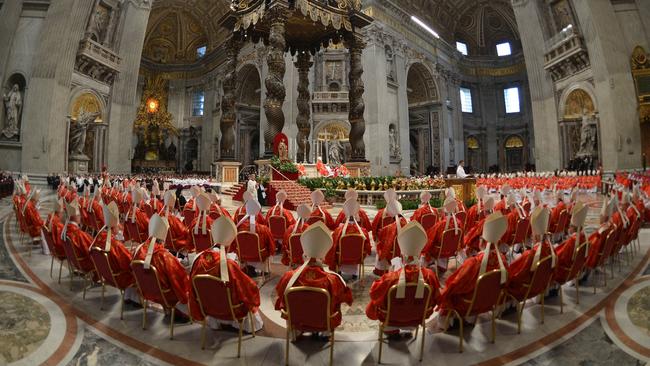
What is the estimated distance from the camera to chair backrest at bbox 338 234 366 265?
3.96m

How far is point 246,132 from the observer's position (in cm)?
2956

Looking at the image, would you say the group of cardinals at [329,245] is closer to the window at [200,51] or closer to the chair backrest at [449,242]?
the chair backrest at [449,242]

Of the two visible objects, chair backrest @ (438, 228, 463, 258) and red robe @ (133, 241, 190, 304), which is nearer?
red robe @ (133, 241, 190, 304)

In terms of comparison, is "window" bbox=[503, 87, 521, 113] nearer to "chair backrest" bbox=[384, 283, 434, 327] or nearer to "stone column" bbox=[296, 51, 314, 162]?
"stone column" bbox=[296, 51, 314, 162]

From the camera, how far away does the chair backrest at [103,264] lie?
9.96 feet

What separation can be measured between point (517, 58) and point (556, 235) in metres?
34.7

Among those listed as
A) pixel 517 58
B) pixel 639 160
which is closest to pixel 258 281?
pixel 639 160

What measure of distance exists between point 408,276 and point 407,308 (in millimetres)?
241

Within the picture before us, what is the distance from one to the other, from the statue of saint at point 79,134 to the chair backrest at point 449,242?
20628mm

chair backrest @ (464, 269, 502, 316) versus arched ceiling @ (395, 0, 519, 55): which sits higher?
arched ceiling @ (395, 0, 519, 55)

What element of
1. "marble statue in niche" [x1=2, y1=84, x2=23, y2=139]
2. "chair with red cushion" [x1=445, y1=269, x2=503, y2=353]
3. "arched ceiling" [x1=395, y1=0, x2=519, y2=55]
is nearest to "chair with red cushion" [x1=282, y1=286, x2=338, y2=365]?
"chair with red cushion" [x1=445, y1=269, x2=503, y2=353]

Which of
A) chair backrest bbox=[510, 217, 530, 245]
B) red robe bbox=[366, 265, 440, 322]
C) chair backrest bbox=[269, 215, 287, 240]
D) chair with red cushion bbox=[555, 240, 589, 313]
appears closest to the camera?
red robe bbox=[366, 265, 440, 322]

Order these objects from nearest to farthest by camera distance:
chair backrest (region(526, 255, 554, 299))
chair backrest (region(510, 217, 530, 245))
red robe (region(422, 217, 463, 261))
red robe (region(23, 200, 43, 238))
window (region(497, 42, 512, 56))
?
chair backrest (region(526, 255, 554, 299)) → red robe (region(422, 217, 463, 261)) → chair backrest (region(510, 217, 530, 245)) → red robe (region(23, 200, 43, 238)) → window (region(497, 42, 512, 56))

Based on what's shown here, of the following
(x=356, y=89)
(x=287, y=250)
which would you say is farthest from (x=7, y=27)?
(x=287, y=250)
